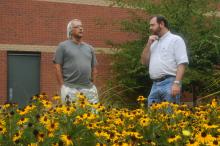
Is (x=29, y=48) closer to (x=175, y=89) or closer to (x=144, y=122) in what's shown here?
(x=175, y=89)

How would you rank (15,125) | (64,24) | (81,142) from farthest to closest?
(64,24), (15,125), (81,142)

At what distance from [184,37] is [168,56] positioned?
27.2ft

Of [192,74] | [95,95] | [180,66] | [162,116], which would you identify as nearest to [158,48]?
[180,66]

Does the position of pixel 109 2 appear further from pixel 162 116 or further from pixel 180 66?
pixel 162 116

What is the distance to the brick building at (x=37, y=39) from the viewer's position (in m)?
16.2

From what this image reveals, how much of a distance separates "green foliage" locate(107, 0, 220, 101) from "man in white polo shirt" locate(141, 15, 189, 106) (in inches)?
291

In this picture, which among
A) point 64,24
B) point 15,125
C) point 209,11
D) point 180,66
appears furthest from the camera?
point 64,24

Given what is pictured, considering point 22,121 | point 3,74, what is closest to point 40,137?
point 22,121

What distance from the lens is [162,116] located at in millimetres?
4266

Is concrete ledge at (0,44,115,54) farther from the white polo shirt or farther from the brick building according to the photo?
the white polo shirt

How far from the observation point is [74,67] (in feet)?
21.3

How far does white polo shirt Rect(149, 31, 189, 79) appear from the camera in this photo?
238 inches

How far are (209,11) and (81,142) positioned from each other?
1224 centimetres

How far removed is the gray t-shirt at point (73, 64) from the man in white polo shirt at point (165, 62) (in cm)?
84
